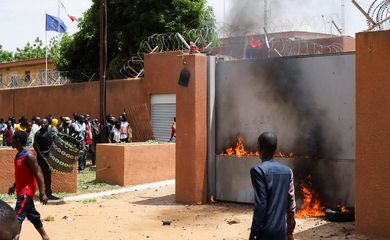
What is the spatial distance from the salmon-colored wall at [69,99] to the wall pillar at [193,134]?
8979 millimetres

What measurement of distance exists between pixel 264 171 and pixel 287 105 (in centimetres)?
542

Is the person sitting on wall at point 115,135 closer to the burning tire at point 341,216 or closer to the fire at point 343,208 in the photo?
the fire at point 343,208

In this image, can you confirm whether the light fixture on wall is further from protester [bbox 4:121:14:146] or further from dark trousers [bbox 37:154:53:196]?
protester [bbox 4:121:14:146]

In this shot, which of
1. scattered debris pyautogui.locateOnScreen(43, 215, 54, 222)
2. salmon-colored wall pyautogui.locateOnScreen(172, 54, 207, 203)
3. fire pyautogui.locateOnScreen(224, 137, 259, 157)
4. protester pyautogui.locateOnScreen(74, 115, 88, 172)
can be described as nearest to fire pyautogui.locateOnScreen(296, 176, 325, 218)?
fire pyautogui.locateOnScreen(224, 137, 259, 157)

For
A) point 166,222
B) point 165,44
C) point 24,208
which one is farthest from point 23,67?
point 24,208

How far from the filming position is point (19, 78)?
26.7 meters

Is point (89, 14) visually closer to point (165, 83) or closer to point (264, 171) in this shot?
point (165, 83)

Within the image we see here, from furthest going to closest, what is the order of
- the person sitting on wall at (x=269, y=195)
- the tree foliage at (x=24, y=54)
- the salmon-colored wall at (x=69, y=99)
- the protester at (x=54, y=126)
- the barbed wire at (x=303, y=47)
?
the tree foliage at (x=24, y=54)
the salmon-colored wall at (x=69, y=99)
the barbed wire at (x=303, y=47)
the protester at (x=54, y=126)
the person sitting on wall at (x=269, y=195)

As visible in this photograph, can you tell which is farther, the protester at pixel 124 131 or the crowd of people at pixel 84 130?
the protester at pixel 124 131

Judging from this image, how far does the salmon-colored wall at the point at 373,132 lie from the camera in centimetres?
728

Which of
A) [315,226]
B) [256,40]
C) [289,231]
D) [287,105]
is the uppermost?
[256,40]

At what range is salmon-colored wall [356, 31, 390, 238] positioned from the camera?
7277mm

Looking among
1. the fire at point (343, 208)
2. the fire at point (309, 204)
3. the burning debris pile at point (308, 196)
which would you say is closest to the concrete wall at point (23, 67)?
the burning debris pile at point (308, 196)

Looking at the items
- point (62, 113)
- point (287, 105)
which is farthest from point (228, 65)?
point (62, 113)
